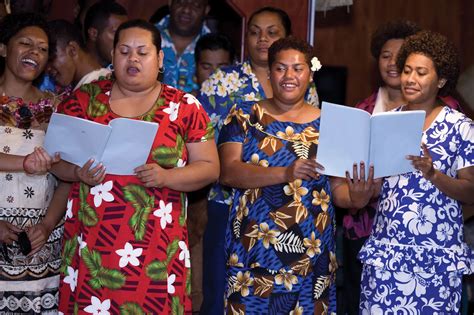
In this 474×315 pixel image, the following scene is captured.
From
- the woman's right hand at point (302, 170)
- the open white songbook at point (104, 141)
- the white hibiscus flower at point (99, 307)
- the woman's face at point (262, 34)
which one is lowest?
the white hibiscus flower at point (99, 307)

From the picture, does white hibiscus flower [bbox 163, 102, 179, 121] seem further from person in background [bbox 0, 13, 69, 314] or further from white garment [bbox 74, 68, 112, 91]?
white garment [bbox 74, 68, 112, 91]

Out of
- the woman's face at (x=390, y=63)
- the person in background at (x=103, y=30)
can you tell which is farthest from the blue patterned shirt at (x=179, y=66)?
the woman's face at (x=390, y=63)

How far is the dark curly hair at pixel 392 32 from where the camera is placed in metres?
4.75

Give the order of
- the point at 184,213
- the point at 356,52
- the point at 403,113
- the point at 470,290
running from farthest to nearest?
1. the point at 356,52
2. the point at 470,290
3. the point at 184,213
4. the point at 403,113

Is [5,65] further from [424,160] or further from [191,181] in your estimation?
[424,160]

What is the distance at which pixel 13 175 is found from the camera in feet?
13.2

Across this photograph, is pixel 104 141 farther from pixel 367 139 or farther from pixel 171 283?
pixel 367 139

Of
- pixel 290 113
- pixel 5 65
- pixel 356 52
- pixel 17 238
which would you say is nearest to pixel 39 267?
pixel 17 238

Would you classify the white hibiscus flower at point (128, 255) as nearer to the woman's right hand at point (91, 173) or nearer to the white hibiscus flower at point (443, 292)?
the woman's right hand at point (91, 173)

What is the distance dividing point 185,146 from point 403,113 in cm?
95

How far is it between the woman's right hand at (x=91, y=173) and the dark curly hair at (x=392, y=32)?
1.95 metres

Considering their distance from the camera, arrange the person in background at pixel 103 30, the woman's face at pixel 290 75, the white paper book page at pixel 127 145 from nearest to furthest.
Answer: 1. the white paper book page at pixel 127 145
2. the woman's face at pixel 290 75
3. the person in background at pixel 103 30

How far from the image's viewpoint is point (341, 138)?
12.1ft

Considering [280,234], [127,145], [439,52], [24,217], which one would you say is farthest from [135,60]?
[439,52]
